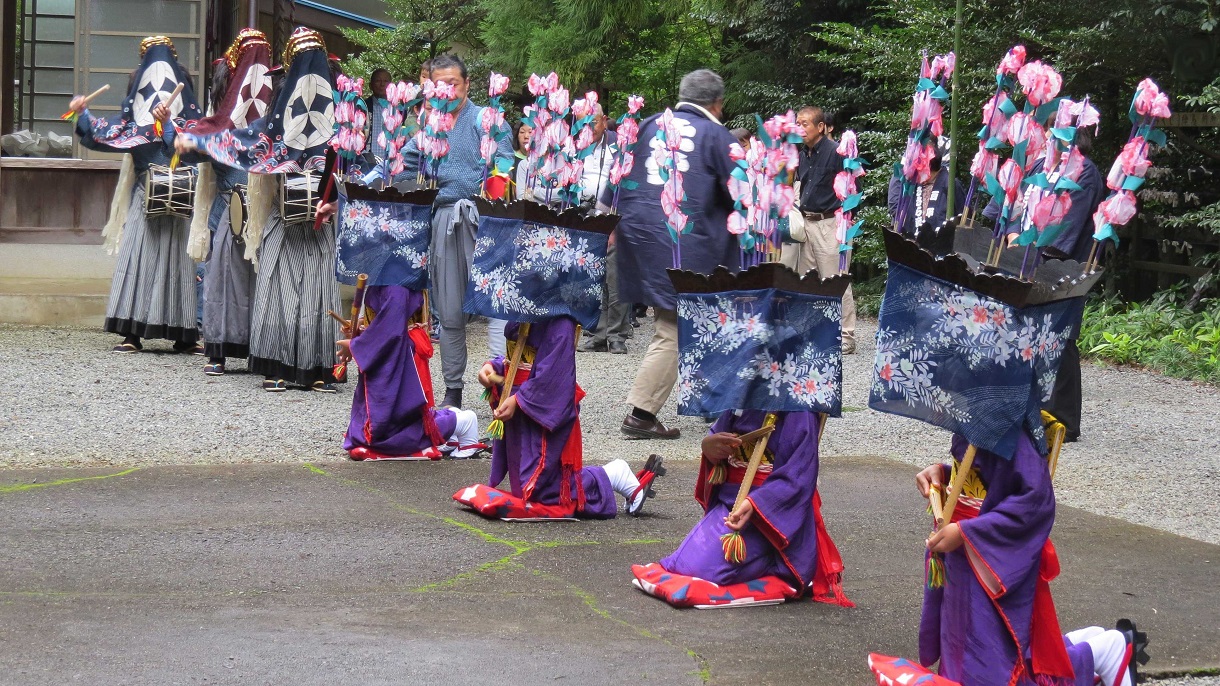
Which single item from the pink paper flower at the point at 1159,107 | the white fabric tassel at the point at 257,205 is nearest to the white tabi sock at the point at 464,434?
the white fabric tassel at the point at 257,205

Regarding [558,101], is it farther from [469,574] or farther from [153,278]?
[153,278]

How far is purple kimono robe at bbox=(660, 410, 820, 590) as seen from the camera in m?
4.16

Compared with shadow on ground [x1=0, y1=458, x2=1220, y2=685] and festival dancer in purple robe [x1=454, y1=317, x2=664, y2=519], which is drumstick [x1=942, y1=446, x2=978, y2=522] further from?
festival dancer in purple robe [x1=454, y1=317, x2=664, y2=519]

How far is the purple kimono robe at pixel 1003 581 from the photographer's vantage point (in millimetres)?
3234

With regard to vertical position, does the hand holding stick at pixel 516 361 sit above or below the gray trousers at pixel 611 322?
above

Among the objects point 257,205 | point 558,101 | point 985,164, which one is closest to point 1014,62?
point 985,164

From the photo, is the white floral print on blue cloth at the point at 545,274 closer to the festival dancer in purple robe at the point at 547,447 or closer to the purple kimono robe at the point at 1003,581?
the festival dancer in purple robe at the point at 547,447

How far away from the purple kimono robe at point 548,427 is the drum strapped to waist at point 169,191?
4.78m

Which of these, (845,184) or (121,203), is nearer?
(845,184)

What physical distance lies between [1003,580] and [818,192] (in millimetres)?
7010

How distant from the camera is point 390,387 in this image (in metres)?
6.29

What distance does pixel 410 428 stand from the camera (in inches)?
252

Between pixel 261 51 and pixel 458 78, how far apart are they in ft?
6.34

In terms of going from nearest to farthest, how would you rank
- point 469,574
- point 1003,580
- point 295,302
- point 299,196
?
point 1003,580
point 469,574
point 299,196
point 295,302
